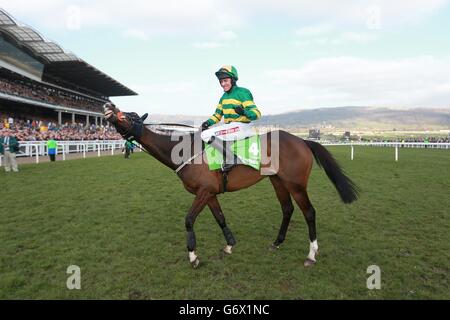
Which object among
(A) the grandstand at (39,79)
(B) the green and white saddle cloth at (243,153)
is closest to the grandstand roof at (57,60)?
(A) the grandstand at (39,79)

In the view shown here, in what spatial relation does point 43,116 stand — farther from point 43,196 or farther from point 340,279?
point 340,279

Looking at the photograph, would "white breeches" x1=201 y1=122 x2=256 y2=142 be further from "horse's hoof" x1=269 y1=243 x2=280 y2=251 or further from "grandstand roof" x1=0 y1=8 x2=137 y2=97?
"grandstand roof" x1=0 y1=8 x2=137 y2=97

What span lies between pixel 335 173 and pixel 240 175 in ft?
5.13

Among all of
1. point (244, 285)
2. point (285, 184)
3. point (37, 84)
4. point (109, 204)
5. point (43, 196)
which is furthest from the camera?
point (37, 84)

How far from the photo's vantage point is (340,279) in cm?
352

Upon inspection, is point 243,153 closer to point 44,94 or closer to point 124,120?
point 124,120

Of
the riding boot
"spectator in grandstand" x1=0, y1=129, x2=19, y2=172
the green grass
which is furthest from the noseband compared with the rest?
"spectator in grandstand" x1=0, y1=129, x2=19, y2=172

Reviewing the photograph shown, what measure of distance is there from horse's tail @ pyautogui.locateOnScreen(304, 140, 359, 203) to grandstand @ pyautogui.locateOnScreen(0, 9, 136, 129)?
26.6 metres

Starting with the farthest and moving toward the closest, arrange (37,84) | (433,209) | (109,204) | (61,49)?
(37,84) → (61,49) → (109,204) → (433,209)

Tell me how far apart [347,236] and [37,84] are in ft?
144

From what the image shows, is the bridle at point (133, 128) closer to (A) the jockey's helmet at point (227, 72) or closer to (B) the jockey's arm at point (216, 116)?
(B) the jockey's arm at point (216, 116)

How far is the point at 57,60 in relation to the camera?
38125 millimetres
